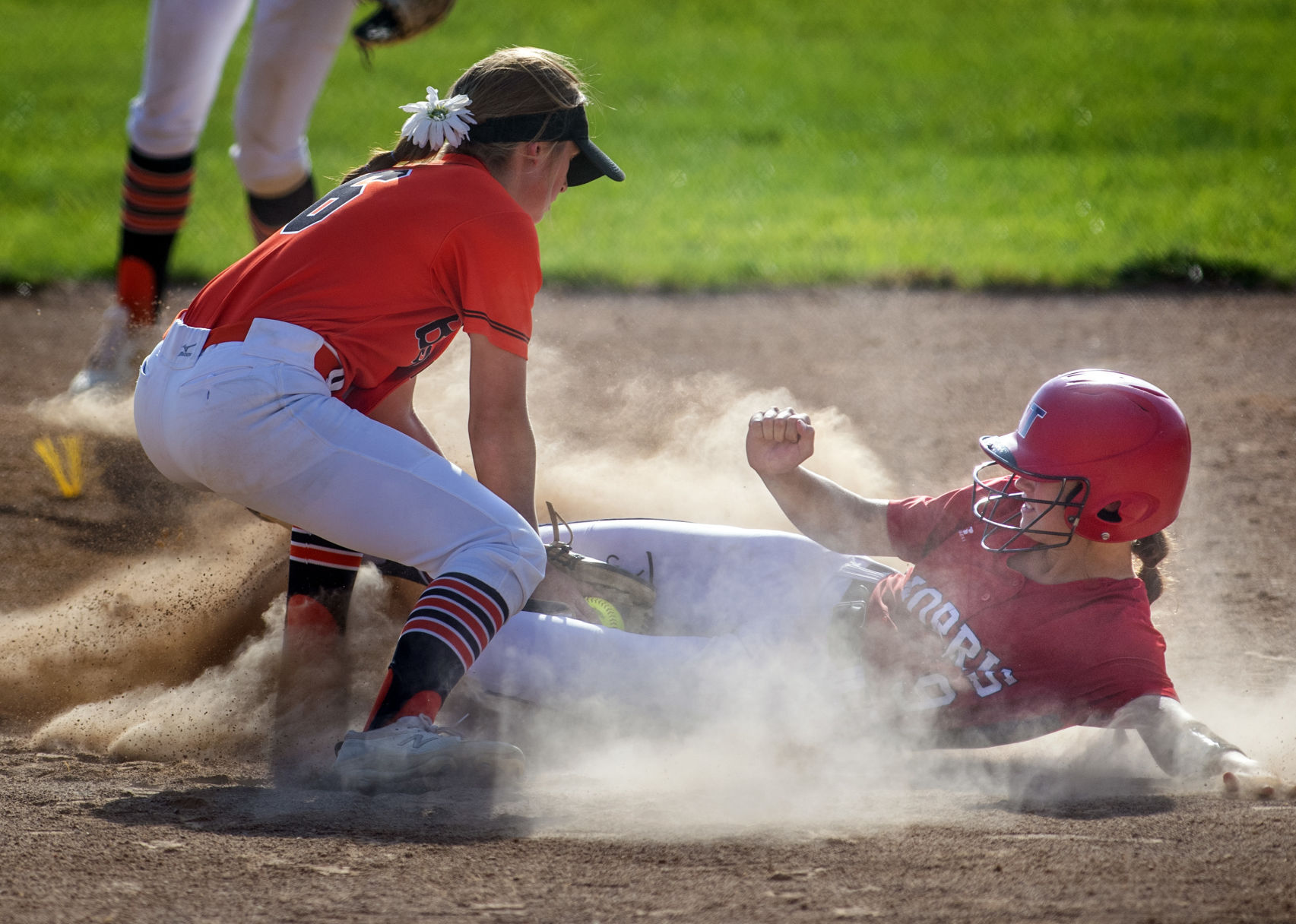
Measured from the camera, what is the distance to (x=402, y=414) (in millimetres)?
3016

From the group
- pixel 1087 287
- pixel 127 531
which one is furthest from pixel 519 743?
pixel 1087 287

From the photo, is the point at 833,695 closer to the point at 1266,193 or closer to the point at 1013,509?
the point at 1013,509

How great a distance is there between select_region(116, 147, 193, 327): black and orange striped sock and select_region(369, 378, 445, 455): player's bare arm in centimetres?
177

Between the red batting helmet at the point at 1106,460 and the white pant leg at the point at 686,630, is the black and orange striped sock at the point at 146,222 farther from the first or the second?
the red batting helmet at the point at 1106,460

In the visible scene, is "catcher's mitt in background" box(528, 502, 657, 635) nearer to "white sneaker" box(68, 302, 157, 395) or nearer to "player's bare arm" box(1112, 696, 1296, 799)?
"player's bare arm" box(1112, 696, 1296, 799)

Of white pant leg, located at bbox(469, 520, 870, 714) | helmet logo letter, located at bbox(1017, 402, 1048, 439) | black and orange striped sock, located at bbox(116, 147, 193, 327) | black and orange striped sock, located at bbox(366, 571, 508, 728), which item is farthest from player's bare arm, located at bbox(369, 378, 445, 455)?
black and orange striped sock, located at bbox(116, 147, 193, 327)

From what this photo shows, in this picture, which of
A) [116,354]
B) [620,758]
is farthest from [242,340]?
[116,354]

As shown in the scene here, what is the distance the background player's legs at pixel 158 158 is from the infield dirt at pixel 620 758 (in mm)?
300

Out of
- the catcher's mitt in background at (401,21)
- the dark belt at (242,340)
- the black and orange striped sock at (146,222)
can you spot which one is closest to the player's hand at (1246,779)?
the dark belt at (242,340)

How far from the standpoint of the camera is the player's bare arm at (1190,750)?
2.21 meters

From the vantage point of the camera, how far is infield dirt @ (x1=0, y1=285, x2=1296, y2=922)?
1.91m

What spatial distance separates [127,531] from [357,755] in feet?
5.85

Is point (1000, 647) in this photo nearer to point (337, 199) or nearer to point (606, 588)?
point (606, 588)

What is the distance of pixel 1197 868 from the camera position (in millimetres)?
1949
